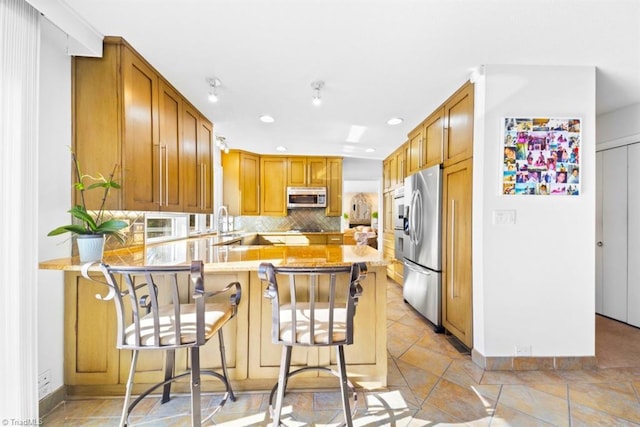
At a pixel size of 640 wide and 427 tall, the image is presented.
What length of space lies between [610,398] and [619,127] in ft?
9.35

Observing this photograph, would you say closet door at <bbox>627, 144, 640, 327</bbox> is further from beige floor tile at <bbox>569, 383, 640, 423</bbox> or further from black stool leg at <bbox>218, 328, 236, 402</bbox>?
black stool leg at <bbox>218, 328, 236, 402</bbox>

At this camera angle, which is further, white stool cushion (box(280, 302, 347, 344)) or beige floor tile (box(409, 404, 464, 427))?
beige floor tile (box(409, 404, 464, 427))

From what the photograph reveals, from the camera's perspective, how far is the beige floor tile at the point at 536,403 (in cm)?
164

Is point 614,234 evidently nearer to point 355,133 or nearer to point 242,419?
point 355,133

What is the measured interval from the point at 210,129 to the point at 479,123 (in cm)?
295

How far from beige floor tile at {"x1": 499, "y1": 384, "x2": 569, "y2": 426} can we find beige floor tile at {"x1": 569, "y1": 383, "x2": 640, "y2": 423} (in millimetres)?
115

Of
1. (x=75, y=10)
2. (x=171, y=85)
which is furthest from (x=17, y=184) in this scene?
(x=171, y=85)

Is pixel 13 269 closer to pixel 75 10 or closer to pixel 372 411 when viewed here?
pixel 75 10

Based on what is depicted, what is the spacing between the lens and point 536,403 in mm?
1759

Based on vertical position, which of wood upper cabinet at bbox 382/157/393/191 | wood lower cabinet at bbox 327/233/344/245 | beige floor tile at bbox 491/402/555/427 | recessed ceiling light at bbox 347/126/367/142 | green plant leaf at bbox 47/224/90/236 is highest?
recessed ceiling light at bbox 347/126/367/142

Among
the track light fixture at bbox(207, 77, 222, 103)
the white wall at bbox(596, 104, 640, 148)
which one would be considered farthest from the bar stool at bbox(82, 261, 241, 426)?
the white wall at bbox(596, 104, 640, 148)

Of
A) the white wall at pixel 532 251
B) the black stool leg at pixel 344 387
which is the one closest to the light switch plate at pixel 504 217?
the white wall at pixel 532 251

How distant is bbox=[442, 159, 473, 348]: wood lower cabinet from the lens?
2346 mm

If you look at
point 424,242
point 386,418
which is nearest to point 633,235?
point 424,242
